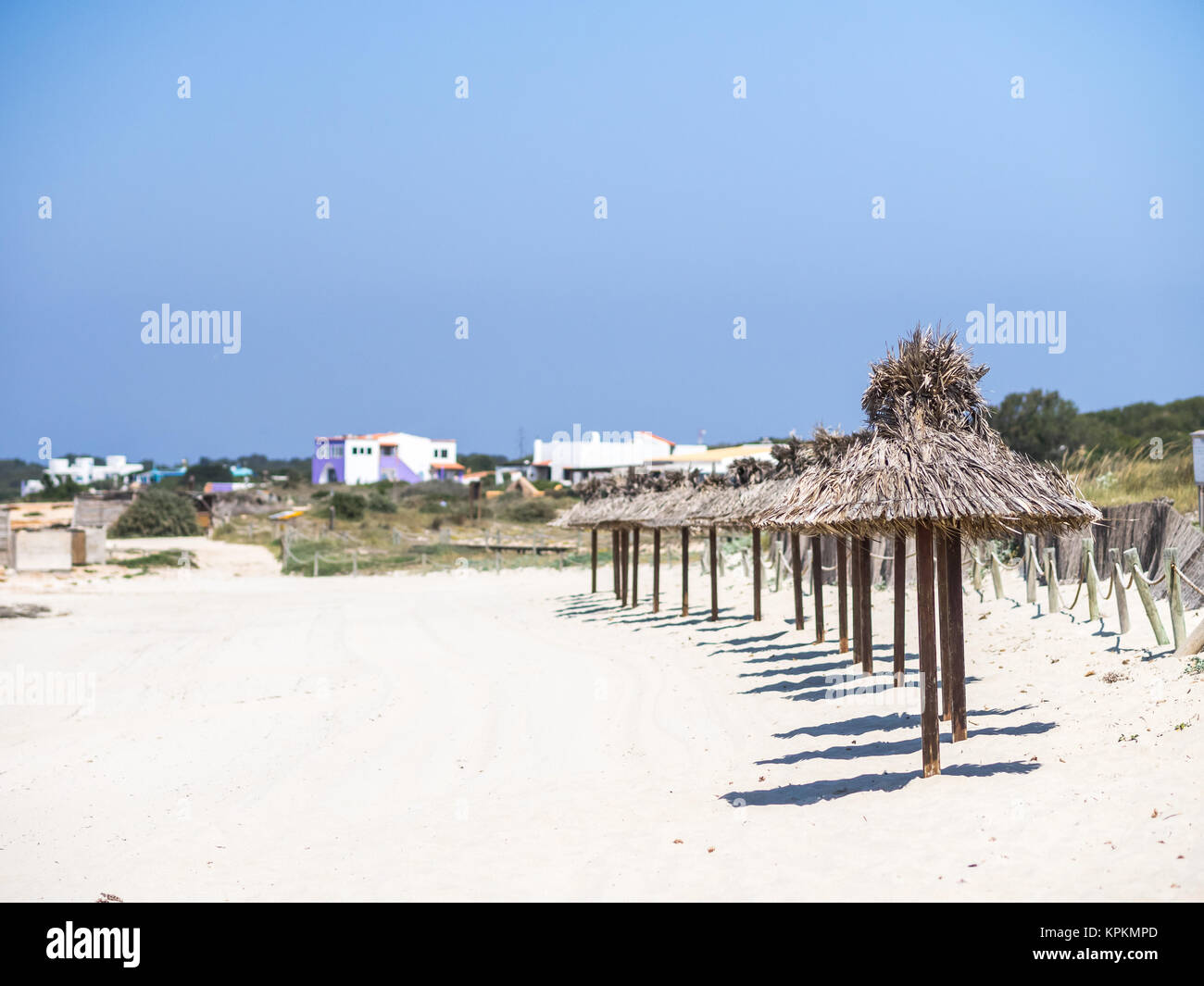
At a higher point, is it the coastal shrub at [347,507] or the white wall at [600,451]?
the white wall at [600,451]

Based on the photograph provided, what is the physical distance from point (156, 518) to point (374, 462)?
45.3m

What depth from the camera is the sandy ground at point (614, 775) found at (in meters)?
5.88

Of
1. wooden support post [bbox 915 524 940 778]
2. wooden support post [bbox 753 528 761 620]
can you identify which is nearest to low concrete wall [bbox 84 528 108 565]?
wooden support post [bbox 753 528 761 620]

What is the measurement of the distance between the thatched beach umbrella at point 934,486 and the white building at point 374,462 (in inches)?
3457

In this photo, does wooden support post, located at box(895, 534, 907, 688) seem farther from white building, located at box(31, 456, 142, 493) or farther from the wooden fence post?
white building, located at box(31, 456, 142, 493)

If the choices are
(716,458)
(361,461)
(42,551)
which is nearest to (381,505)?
(716,458)

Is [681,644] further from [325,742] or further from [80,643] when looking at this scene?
[80,643]

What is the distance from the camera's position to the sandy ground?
5.88m

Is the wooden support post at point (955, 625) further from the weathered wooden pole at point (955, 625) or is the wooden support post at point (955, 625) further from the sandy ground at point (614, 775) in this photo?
the sandy ground at point (614, 775)

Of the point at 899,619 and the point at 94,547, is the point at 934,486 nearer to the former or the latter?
the point at 899,619

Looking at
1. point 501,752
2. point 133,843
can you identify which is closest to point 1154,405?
point 501,752

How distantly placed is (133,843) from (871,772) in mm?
5189

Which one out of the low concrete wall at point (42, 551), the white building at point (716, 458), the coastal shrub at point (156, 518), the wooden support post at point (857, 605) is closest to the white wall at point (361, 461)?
the white building at point (716, 458)

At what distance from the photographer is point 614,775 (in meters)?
8.71
